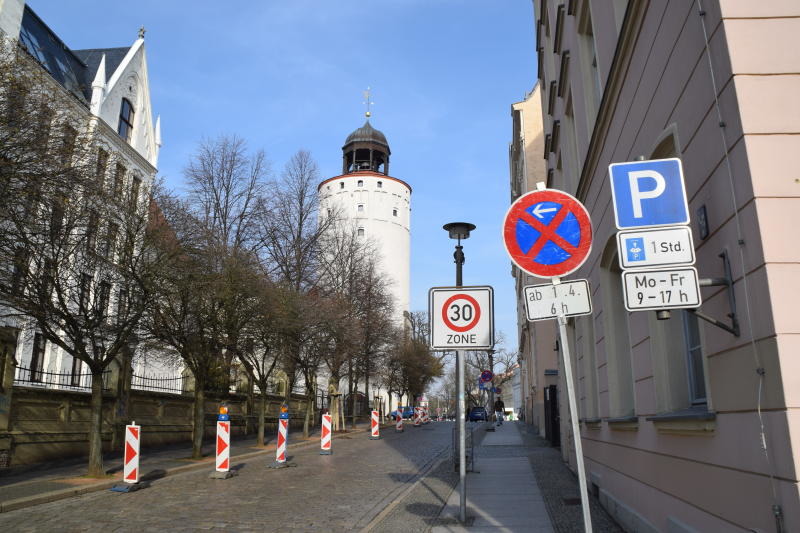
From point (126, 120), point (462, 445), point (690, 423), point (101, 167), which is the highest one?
point (126, 120)

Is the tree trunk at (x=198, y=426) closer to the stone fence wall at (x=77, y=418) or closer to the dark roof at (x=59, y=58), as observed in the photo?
Result: the stone fence wall at (x=77, y=418)

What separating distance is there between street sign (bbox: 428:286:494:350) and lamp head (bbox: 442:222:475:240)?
5631mm

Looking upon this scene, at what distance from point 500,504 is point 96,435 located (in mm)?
8352

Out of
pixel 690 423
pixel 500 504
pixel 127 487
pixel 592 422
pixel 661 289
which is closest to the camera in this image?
pixel 661 289

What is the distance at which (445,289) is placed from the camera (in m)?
8.41

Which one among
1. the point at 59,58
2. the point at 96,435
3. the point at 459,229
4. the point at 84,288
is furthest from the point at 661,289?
the point at 59,58

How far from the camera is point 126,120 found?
105ft

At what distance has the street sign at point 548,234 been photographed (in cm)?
475

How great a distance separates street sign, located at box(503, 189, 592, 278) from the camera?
4.75 metres

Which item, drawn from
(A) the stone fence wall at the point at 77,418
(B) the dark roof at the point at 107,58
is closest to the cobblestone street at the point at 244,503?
(A) the stone fence wall at the point at 77,418

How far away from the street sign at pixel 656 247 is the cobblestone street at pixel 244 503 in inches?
229

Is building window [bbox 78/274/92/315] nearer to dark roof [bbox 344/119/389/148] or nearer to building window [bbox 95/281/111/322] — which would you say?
building window [bbox 95/281/111/322]

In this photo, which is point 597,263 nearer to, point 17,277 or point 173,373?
point 17,277

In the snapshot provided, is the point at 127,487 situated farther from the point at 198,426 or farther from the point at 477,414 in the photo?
the point at 477,414
